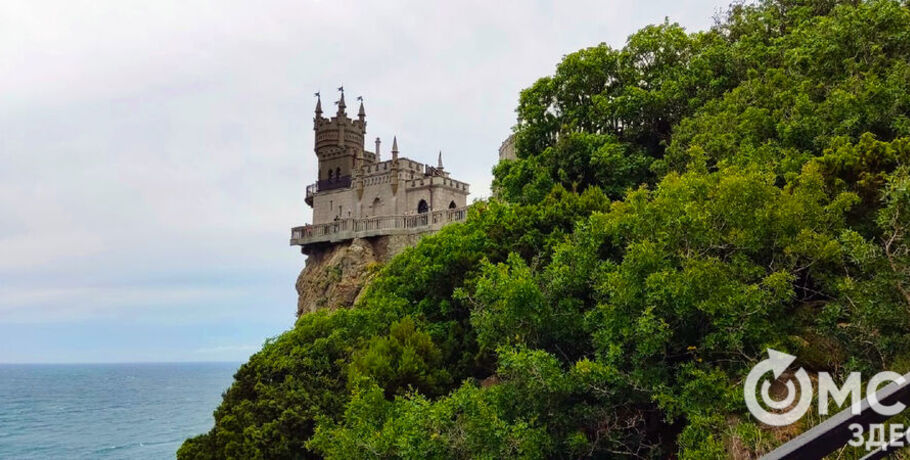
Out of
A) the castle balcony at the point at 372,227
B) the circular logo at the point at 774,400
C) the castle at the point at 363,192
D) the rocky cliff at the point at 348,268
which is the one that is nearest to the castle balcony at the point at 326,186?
the castle at the point at 363,192

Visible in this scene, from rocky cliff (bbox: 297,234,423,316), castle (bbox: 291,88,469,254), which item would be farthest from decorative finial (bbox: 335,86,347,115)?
rocky cliff (bbox: 297,234,423,316)

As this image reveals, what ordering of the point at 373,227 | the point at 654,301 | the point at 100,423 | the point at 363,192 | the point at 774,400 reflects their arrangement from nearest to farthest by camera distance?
the point at 774,400 < the point at 654,301 < the point at 373,227 < the point at 363,192 < the point at 100,423

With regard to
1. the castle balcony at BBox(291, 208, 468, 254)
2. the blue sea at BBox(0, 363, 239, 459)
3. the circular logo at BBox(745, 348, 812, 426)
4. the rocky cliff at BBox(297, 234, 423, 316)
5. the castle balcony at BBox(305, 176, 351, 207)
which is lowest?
the blue sea at BBox(0, 363, 239, 459)

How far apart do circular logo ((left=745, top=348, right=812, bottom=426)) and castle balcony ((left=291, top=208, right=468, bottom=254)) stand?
1985cm

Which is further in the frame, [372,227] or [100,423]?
[100,423]

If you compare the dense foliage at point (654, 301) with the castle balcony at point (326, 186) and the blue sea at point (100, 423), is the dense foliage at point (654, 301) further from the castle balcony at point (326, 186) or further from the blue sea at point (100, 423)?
the blue sea at point (100, 423)

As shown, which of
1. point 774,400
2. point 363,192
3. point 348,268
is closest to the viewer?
point 774,400

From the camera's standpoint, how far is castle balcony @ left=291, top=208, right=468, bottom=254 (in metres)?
32.6

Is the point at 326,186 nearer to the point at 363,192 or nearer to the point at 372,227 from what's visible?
the point at 363,192

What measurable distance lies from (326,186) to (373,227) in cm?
1163

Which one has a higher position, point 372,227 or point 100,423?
point 372,227

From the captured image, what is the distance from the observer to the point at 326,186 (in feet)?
149

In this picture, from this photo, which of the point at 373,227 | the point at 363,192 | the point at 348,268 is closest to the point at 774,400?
the point at 373,227

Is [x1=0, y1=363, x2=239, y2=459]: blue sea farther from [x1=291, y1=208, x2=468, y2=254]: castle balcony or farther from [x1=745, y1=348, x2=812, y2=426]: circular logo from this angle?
[x1=745, y1=348, x2=812, y2=426]: circular logo
